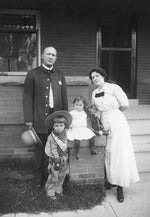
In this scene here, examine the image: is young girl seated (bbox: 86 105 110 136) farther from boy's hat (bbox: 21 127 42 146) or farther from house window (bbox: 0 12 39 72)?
house window (bbox: 0 12 39 72)

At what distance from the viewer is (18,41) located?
781cm

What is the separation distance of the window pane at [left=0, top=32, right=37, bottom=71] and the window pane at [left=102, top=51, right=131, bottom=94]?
1765mm

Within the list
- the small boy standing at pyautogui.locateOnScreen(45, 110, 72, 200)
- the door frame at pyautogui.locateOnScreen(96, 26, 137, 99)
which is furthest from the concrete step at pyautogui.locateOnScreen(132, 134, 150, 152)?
the door frame at pyautogui.locateOnScreen(96, 26, 137, 99)

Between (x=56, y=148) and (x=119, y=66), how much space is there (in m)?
4.67

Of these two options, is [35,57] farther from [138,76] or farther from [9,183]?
[9,183]

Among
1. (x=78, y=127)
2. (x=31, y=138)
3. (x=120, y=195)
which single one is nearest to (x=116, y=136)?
(x=78, y=127)

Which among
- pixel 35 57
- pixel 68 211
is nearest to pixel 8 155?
pixel 68 211

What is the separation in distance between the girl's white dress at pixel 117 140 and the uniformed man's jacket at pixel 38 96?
1.94 ft

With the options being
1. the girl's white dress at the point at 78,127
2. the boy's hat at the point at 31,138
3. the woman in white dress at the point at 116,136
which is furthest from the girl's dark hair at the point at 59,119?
the woman in white dress at the point at 116,136

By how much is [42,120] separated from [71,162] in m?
0.67

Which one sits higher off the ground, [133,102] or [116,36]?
[116,36]

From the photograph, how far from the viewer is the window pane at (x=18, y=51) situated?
7.77 m

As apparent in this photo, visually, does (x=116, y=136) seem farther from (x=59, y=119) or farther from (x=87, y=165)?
(x=59, y=119)

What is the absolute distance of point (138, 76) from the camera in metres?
8.09
